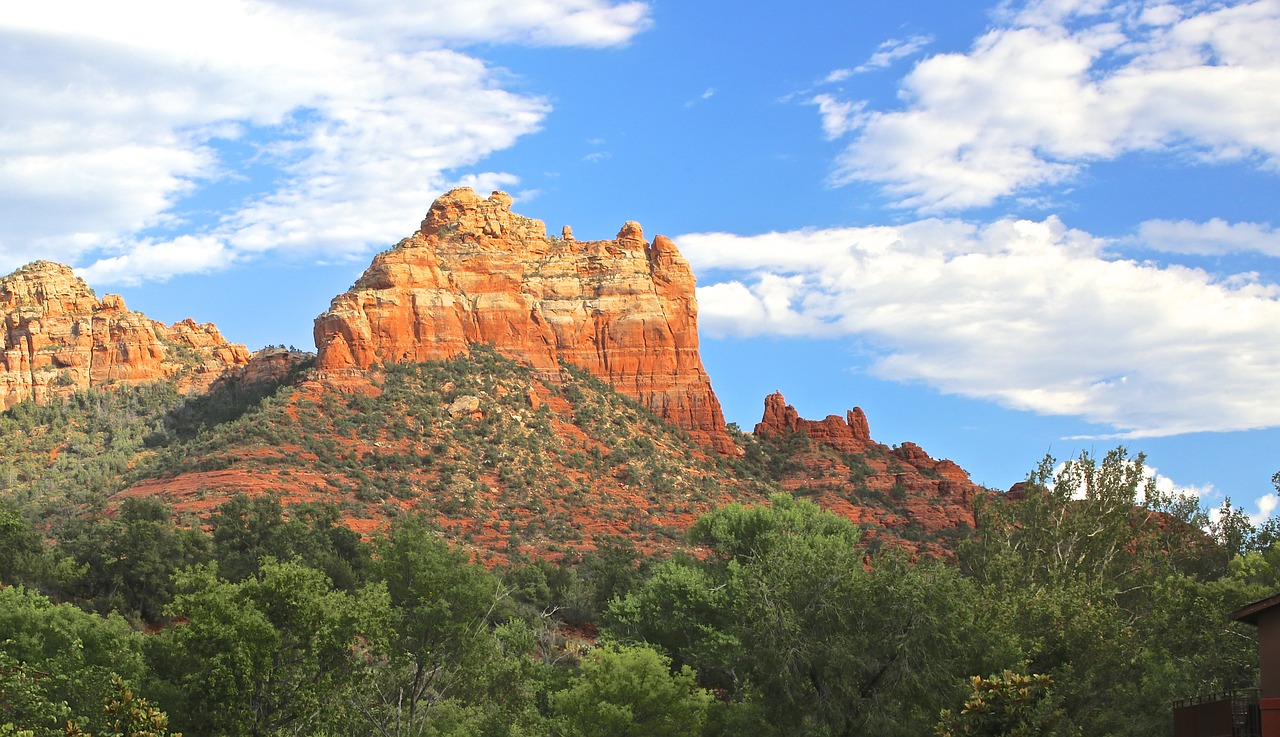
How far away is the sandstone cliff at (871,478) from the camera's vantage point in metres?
90.3

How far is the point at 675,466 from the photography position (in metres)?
92.2

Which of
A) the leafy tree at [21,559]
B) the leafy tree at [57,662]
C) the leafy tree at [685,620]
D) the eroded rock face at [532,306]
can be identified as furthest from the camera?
the eroded rock face at [532,306]

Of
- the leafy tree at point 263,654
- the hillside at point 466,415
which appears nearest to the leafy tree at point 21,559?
the hillside at point 466,415

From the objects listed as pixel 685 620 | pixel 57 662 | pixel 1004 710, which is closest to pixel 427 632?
pixel 57 662

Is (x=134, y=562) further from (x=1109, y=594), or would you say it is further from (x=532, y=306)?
(x=532, y=306)

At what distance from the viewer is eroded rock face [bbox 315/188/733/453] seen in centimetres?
9244

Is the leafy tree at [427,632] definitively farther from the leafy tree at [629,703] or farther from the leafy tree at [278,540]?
the leafy tree at [278,540]

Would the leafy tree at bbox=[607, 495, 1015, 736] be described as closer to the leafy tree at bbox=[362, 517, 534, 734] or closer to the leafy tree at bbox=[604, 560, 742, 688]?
the leafy tree at bbox=[362, 517, 534, 734]

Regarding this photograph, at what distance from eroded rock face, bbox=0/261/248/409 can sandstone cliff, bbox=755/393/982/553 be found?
47.6 meters

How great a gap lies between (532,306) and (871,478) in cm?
2833

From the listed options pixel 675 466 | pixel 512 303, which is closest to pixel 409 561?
pixel 675 466

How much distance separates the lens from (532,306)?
101m

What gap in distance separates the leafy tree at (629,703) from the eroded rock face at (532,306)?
57590 millimetres

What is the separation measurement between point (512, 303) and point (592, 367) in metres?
8.13
